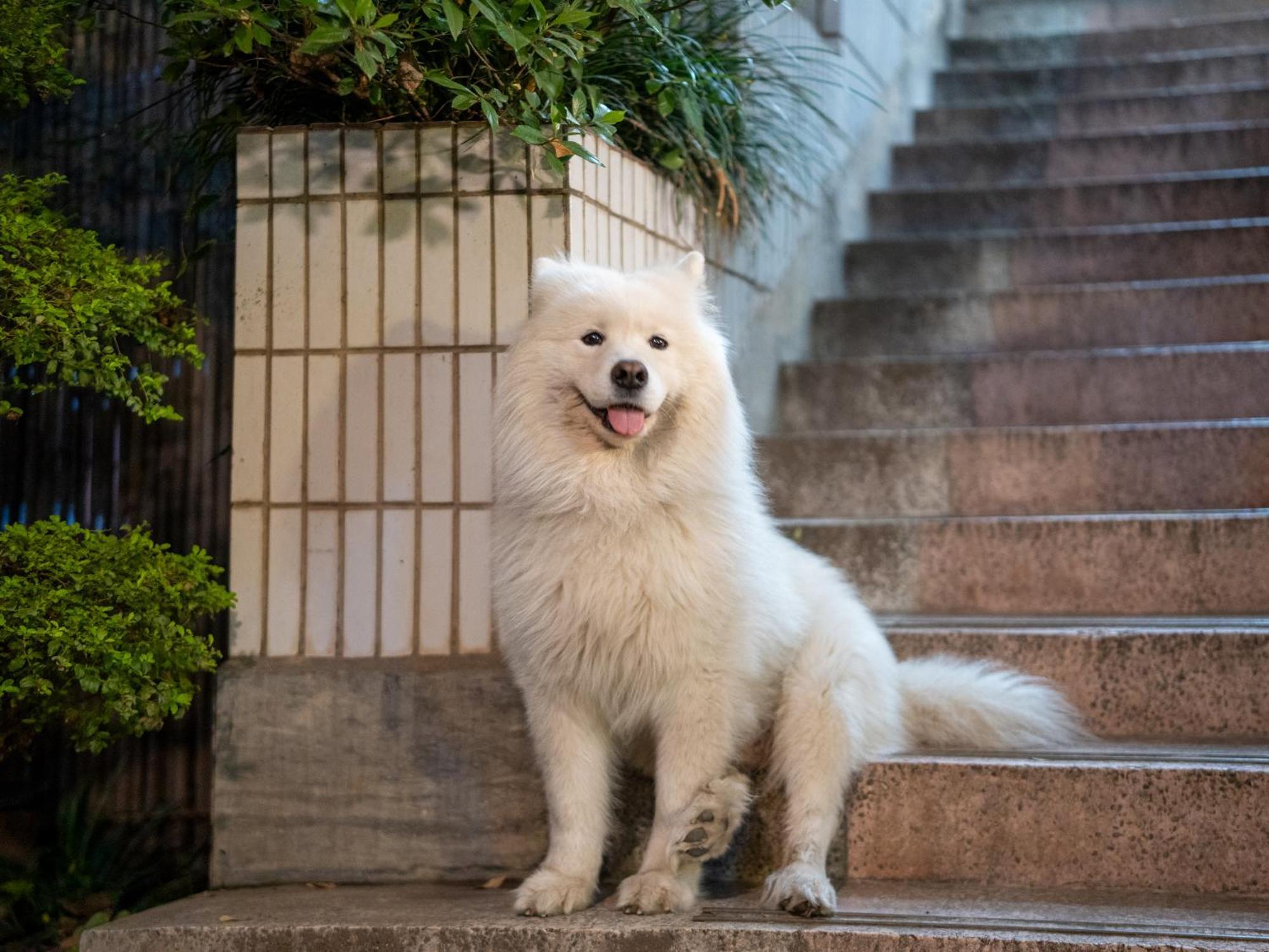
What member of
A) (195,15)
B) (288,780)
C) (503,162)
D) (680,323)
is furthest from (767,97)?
(288,780)

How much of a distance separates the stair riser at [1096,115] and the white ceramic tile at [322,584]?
429cm

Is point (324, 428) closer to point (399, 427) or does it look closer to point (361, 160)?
point (399, 427)

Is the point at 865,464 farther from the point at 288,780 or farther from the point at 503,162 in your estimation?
the point at 288,780

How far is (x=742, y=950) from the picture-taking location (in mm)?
2406

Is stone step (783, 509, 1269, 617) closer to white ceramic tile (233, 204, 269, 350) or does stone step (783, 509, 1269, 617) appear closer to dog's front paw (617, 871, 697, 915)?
dog's front paw (617, 871, 697, 915)

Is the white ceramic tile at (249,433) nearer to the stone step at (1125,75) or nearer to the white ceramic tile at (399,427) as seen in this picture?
the white ceramic tile at (399,427)

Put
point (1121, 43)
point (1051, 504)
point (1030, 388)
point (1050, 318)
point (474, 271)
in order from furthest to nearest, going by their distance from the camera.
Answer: point (1121, 43)
point (1050, 318)
point (1030, 388)
point (1051, 504)
point (474, 271)

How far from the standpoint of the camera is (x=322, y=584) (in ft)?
10.5

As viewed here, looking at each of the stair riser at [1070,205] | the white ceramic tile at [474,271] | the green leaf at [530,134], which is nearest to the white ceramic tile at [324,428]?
the white ceramic tile at [474,271]

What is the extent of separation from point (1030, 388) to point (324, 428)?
251 centimetres

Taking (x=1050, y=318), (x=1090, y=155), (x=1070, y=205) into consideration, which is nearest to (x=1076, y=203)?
(x=1070, y=205)

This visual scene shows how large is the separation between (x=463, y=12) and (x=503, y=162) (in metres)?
0.41

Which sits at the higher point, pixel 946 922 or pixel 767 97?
pixel 767 97

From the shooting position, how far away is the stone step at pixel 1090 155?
217 inches
